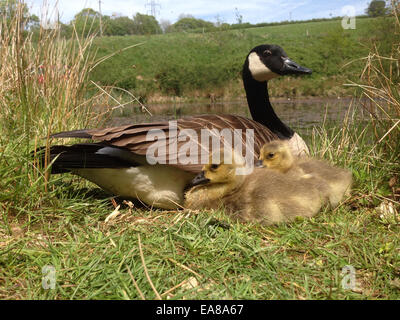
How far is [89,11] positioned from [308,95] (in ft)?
53.2

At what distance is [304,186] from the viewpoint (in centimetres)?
217

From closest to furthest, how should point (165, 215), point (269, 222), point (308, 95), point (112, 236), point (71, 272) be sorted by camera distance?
point (71, 272)
point (112, 236)
point (269, 222)
point (165, 215)
point (308, 95)

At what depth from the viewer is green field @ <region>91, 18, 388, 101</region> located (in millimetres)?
19469

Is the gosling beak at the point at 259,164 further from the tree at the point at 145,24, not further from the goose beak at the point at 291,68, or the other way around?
the tree at the point at 145,24

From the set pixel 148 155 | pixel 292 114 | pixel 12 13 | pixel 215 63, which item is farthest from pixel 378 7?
pixel 215 63

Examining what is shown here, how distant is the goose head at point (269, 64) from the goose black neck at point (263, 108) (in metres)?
0.07

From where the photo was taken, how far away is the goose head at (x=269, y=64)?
3.39 metres

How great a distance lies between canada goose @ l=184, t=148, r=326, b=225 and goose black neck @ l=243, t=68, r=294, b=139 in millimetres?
1410

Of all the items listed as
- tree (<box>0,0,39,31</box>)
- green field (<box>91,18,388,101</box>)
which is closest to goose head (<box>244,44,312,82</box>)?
tree (<box>0,0,39,31</box>)
